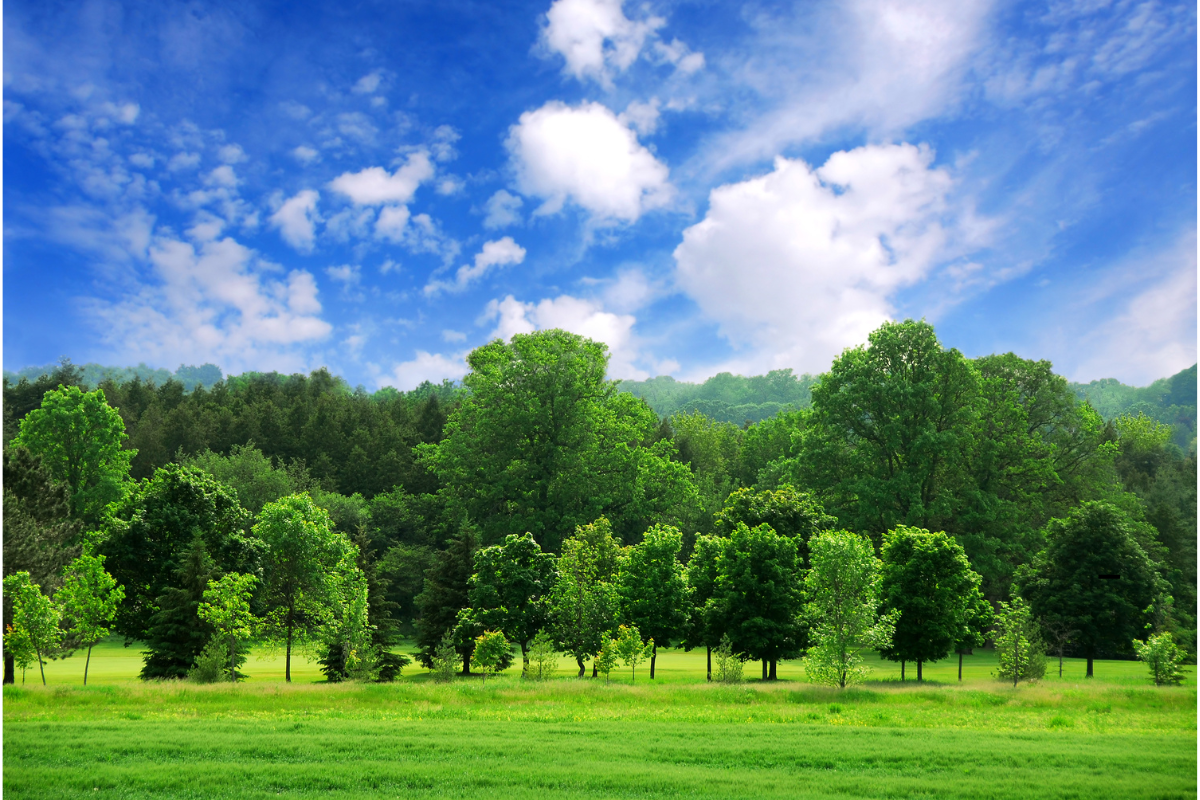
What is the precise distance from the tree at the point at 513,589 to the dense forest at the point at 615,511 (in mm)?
107

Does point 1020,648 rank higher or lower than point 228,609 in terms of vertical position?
lower

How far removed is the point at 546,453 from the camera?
48.0m

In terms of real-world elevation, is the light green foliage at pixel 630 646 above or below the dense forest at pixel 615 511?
below

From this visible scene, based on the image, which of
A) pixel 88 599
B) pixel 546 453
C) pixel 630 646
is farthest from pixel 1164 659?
pixel 88 599

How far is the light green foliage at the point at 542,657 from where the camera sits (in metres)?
29.2

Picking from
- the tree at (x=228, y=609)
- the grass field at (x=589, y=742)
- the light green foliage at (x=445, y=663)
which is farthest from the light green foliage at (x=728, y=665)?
the tree at (x=228, y=609)

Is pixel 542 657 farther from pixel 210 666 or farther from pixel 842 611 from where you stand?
pixel 210 666

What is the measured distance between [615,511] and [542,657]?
65.1 feet

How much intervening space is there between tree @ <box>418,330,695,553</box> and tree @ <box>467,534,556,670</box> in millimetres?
10713

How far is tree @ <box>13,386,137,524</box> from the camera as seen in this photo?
4647 centimetres

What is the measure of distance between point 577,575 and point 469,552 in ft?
24.3

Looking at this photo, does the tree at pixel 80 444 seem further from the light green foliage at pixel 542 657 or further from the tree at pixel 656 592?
the tree at pixel 656 592

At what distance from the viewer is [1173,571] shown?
3300cm

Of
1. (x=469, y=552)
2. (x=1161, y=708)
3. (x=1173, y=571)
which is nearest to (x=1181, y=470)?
(x=1173, y=571)
